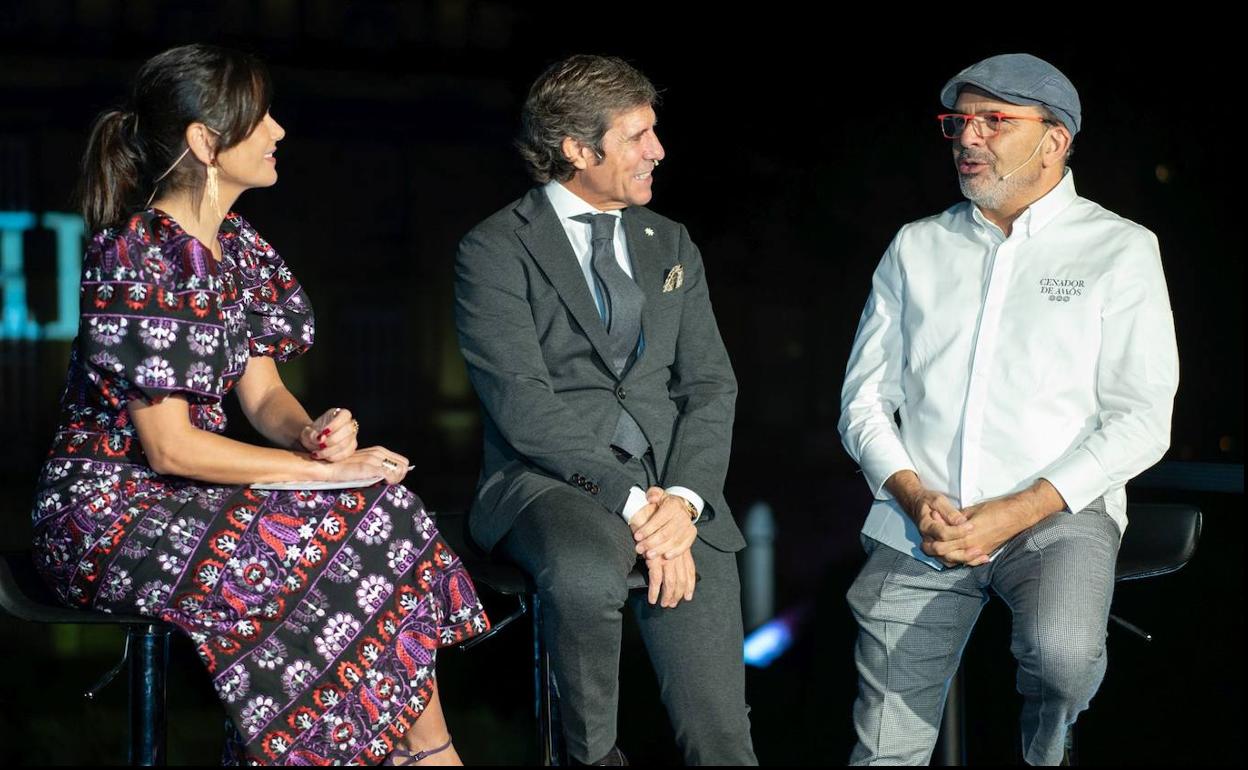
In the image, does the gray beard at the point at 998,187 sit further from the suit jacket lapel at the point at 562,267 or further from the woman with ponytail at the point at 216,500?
the woman with ponytail at the point at 216,500

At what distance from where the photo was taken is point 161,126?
2338 mm

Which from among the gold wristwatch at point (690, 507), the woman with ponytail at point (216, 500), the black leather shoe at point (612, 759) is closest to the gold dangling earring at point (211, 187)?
the woman with ponytail at point (216, 500)

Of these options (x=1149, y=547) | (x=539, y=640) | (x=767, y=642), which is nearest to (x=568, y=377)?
(x=539, y=640)

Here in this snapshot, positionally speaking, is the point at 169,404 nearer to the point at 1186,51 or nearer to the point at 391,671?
the point at 391,671

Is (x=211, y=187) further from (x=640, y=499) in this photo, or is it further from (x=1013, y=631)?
(x=1013, y=631)

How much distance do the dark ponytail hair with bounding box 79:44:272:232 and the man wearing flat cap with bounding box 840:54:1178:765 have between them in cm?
130

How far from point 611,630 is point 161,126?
3.69 feet

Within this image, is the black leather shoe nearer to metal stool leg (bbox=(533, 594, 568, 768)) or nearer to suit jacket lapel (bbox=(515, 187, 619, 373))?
metal stool leg (bbox=(533, 594, 568, 768))

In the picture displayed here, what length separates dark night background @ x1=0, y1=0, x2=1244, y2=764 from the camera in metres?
4.23

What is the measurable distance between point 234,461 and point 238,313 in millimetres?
315

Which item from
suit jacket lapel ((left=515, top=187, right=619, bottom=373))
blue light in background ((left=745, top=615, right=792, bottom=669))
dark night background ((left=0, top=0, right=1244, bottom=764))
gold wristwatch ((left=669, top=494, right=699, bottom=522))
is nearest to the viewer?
gold wristwatch ((left=669, top=494, right=699, bottom=522))

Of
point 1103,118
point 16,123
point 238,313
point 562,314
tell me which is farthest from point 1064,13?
point 16,123

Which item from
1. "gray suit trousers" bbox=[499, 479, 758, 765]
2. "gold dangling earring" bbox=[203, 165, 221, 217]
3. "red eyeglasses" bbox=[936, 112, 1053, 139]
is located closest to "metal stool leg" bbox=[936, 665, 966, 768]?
"gray suit trousers" bbox=[499, 479, 758, 765]

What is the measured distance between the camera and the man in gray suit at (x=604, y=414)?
247 cm
